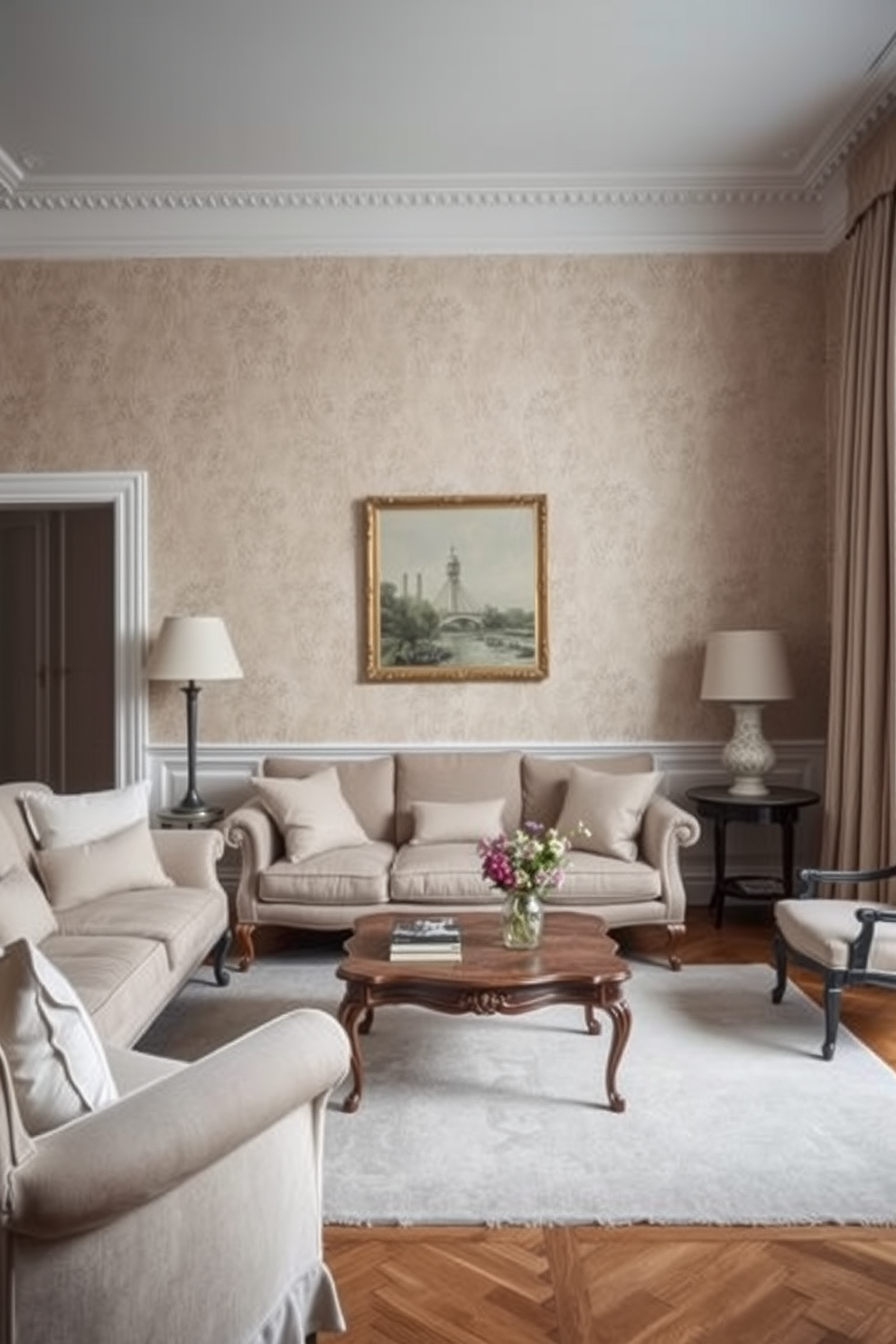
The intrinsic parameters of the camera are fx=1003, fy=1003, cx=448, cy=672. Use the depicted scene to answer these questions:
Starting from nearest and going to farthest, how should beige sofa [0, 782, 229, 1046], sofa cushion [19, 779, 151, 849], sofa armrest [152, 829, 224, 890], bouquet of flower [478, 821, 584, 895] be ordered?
1. beige sofa [0, 782, 229, 1046]
2. bouquet of flower [478, 821, 584, 895]
3. sofa cushion [19, 779, 151, 849]
4. sofa armrest [152, 829, 224, 890]

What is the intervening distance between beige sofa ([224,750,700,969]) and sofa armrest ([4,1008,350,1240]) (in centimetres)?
206

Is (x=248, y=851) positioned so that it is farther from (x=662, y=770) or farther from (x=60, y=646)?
(x=60, y=646)

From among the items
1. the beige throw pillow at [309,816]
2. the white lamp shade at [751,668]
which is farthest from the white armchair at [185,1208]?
the white lamp shade at [751,668]

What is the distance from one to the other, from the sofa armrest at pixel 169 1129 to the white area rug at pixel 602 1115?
0.82 meters

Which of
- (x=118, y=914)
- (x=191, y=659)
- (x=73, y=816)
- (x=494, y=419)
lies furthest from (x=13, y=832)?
(x=494, y=419)

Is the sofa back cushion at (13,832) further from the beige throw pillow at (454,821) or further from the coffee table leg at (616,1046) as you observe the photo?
the coffee table leg at (616,1046)

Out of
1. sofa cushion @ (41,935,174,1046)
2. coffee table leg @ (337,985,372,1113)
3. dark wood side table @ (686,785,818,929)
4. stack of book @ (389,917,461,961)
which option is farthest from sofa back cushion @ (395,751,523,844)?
coffee table leg @ (337,985,372,1113)

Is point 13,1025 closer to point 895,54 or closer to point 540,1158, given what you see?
point 540,1158

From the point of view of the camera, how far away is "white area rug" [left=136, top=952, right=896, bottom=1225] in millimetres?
2420

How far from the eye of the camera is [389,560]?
524cm

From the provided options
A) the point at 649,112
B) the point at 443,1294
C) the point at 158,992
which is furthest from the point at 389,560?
the point at 443,1294

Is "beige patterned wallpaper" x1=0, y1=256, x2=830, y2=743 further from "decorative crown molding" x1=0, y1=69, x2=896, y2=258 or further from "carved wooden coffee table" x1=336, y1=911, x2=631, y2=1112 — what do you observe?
"carved wooden coffee table" x1=336, y1=911, x2=631, y2=1112

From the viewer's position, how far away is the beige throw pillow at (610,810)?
14.6 ft

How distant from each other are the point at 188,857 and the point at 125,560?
6.42ft
